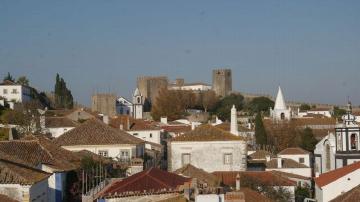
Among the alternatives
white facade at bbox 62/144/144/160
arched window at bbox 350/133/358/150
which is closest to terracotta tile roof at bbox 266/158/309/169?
arched window at bbox 350/133/358/150

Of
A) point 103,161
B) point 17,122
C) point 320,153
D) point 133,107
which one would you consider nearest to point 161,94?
point 133,107

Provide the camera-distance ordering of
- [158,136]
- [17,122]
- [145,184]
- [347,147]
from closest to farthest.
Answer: [145,184] < [347,147] < [17,122] < [158,136]

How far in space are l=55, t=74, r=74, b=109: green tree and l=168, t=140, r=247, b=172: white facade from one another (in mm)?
52358

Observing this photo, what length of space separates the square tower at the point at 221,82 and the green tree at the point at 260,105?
2292cm

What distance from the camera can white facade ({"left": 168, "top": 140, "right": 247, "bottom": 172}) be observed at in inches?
1540

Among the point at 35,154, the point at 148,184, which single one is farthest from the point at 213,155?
the point at 148,184

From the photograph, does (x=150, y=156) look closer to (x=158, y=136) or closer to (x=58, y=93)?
(x=158, y=136)

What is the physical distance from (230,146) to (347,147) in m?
7.93

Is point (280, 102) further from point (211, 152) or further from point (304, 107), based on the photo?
point (211, 152)

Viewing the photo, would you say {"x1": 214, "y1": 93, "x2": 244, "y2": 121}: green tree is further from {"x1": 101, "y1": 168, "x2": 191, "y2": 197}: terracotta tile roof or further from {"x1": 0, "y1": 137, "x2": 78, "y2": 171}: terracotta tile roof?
{"x1": 101, "y1": 168, "x2": 191, "y2": 197}: terracotta tile roof

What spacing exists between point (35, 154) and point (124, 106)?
7983 centimetres

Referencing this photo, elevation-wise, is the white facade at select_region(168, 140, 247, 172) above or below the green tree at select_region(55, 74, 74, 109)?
below

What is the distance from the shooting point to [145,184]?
22.0 m

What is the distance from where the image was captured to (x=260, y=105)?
116m
